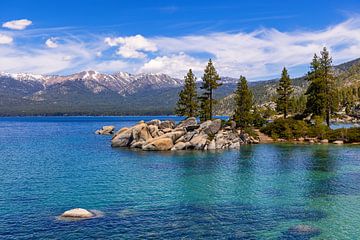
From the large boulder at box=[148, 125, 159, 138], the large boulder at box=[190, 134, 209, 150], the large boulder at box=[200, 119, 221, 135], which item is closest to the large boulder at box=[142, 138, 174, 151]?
the large boulder at box=[190, 134, 209, 150]

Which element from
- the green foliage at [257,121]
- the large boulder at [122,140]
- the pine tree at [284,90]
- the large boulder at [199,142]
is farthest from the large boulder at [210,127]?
the pine tree at [284,90]

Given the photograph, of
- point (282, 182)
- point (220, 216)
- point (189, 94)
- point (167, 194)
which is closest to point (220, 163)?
point (282, 182)

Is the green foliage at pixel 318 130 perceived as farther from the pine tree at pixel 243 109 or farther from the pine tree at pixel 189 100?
the pine tree at pixel 189 100

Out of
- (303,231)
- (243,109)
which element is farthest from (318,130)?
(303,231)

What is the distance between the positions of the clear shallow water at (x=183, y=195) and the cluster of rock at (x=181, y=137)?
13.5 metres

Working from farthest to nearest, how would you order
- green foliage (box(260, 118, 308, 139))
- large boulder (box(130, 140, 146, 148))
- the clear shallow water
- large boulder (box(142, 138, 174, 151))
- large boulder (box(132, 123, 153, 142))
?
green foliage (box(260, 118, 308, 139))
large boulder (box(132, 123, 153, 142))
large boulder (box(130, 140, 146, 148))
large boulder (box(142, 138, 174, 151))
the clear shallow water

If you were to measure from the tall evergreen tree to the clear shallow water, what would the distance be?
3922 cm

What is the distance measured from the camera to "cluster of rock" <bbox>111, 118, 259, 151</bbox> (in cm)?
9150

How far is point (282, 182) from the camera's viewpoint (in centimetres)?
5219

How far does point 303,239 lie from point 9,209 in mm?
30202

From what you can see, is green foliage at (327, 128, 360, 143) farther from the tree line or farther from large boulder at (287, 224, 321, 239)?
large boulder at (287, 224, 321, 239)

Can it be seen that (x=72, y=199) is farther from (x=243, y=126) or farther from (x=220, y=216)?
(x=243, y=126)

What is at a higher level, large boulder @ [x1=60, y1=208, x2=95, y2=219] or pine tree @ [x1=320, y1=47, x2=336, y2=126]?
pine tree @ [x1=320, y1=47, x2=336, y2=126]

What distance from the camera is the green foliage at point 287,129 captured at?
110188 millimetres
